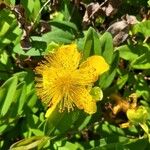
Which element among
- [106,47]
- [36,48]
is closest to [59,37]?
[36,48]

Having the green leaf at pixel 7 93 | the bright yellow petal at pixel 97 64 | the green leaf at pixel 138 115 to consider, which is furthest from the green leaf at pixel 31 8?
the green leaf at pixel 138 115

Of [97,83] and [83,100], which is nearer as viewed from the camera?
[83,100]

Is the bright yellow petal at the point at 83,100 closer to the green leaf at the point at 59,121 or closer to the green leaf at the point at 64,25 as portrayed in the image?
the green leaf at the point at 59,121

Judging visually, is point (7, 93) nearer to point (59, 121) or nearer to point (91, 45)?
point (59, 121)

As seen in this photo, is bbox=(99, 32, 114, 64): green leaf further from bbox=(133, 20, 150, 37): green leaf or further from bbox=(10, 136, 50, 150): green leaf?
bbox=(10, 136, 50, 150): green leaf

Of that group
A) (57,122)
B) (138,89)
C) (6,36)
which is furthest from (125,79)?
(6,36)

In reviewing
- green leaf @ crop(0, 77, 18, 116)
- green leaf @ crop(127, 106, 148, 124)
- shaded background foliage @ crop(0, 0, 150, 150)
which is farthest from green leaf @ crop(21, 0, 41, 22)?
green leaf @ crop(127, 106, 148, 124)
